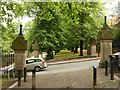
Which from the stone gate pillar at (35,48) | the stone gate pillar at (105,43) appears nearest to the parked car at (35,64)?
the stone gate pillar at (105,43)

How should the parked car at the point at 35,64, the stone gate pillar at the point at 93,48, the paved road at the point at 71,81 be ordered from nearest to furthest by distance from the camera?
1. the paved road at the point at 71,81
2. the parked car at the point at 35,64
3. the stone gate pillar at the point at 93,48

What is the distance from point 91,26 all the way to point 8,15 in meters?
19.6

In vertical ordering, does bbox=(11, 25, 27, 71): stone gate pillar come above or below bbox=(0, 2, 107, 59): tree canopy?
below

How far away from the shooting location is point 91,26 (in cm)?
3462

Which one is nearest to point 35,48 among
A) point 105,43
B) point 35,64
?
point 35,64

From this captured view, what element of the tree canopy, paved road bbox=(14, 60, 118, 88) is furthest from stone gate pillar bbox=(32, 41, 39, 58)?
paved road bbox=(14, 60, 118, 88)

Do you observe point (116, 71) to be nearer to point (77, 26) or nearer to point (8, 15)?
point (8, 15)

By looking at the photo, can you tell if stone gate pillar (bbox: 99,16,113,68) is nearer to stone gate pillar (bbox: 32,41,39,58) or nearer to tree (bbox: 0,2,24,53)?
tree (bbox: 0,2,24,53)

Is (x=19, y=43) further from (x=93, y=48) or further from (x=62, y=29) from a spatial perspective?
(x=93, y=48)

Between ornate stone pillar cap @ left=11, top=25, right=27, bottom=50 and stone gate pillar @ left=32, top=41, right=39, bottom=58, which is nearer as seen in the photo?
ornate stone pillar cap @ left=11, top=25, right=27, bottom=50

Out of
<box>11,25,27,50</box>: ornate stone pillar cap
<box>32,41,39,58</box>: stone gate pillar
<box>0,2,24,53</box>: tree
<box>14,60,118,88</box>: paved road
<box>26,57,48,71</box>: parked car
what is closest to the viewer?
<box>14,60,118,88</box>: paved road

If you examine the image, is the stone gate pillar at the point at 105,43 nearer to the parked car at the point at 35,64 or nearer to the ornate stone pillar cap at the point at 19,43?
the ornate stone pillar cap at the point at 19,43

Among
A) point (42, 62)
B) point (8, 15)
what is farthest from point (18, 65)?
point (42, 62)

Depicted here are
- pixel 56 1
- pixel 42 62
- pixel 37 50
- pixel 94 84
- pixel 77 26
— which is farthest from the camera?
pixel 77 26
